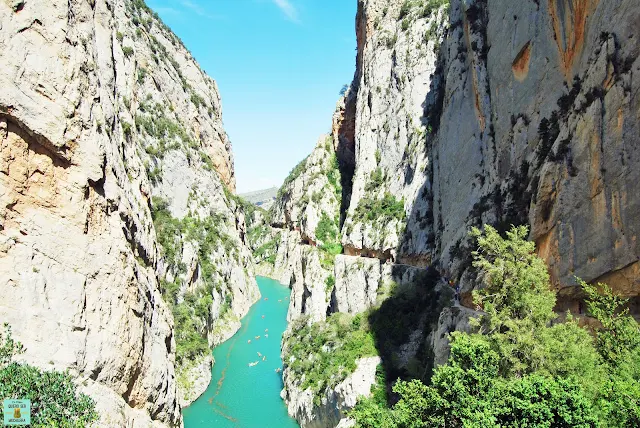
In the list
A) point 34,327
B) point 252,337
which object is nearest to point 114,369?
point 34,327

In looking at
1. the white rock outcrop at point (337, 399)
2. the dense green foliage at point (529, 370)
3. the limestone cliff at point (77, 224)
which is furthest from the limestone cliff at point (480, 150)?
the limestone cliff at point (77, 224)

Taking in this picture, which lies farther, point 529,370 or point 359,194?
point 359,194

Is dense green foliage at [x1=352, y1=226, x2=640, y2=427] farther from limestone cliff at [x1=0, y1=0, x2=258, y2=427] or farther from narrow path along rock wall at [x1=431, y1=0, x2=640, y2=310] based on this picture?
limestone cliff at [x1=0, y1=0, x2=258, y2=427]

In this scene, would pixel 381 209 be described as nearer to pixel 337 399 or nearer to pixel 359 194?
pixel 359 194

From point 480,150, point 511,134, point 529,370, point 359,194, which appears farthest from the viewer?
point 359,194

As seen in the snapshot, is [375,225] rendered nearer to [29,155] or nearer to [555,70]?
[555,70]

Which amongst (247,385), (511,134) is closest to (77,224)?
(511,134)
